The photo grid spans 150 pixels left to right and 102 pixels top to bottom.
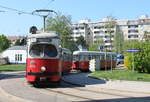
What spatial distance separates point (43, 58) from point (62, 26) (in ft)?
193

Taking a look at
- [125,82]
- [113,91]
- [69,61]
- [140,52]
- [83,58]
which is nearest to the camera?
[113,91]

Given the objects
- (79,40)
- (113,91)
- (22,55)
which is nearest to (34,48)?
(113,91)

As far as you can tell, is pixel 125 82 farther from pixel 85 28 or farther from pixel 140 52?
pixel 85 28

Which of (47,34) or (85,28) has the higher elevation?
(85,28)

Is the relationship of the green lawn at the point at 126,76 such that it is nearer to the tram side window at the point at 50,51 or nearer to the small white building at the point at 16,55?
the tram side window at the point at 50,51

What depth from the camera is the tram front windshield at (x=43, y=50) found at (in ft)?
60.4

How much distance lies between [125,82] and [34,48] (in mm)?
6728

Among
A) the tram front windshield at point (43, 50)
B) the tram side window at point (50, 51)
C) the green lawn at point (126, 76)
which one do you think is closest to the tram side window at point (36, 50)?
the tram front windshield at point (43, 50)

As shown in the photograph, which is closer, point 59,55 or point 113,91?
point 113,91

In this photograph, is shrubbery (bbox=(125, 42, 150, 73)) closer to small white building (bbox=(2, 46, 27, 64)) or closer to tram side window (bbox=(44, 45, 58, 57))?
tram side window (bbox=(44, 45, 58, 57))

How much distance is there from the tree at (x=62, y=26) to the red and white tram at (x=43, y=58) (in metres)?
57.1

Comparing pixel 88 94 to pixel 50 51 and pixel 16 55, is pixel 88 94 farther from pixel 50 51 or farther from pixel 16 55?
pixel 16 55

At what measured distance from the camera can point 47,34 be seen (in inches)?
741

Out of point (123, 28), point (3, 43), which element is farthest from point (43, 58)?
point (123, 28)
